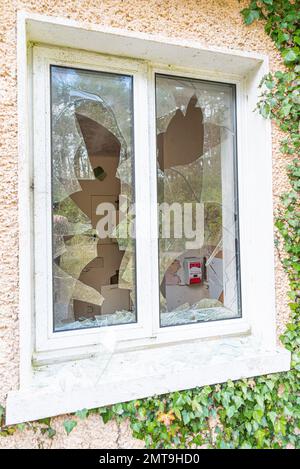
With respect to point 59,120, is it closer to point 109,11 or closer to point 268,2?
point 109,11

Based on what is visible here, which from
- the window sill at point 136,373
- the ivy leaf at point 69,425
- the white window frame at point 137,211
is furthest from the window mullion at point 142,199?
the ivy leaf at point 69,425

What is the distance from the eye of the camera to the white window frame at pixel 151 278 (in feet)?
5.84

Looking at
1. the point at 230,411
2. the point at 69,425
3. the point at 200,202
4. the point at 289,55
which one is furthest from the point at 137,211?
the point at 289,55

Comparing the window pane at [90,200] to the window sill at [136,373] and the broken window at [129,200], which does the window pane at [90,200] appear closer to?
the broken window at [129,200]

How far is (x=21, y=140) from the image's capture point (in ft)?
5.85

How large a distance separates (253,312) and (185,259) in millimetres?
720

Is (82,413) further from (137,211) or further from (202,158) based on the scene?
(202,158)

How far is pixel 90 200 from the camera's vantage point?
2.44 m

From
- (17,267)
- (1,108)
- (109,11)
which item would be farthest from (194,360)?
(109,11)

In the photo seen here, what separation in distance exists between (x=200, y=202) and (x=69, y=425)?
1.89 m

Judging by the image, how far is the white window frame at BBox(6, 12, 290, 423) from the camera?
1.78 metres

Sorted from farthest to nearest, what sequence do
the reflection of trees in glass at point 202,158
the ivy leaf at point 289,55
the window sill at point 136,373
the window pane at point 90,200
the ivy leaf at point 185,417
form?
1. the reflection of trees in glass at point 202,158
2. the ivy leaf at point 289,55
3. the window pane at point 90,200
4. the ivy leaf at point 185,417
5. the window sill at point 136,373

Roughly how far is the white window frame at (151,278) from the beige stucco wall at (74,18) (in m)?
0.06

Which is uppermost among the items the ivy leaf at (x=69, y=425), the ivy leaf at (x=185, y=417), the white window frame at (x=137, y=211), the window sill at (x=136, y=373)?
the white window frame at (x=137, y=211)
